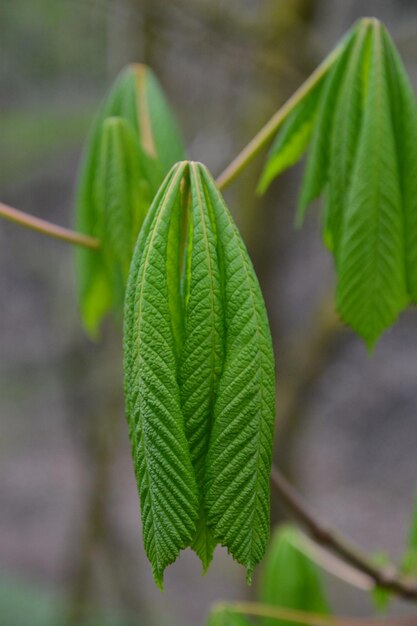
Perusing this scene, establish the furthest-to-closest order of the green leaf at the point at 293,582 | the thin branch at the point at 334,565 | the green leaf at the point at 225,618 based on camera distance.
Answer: the green leaf at the point at 293,582, the thin branch at the point at 334,565, the green leaf at the point at 225,618

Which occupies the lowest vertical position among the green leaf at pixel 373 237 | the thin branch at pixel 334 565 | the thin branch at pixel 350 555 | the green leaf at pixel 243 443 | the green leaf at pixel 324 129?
the thin branch at pixel 334 565

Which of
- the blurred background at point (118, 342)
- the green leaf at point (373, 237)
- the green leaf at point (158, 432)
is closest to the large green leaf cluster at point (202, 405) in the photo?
the green leaf at point (158, 432)

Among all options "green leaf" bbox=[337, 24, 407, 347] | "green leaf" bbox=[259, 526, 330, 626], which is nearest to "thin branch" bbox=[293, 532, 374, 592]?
"green leaf" bbox=[259, 526, 330, 626]

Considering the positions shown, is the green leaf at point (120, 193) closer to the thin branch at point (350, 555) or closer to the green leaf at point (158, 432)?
the green leaf at point (158, 432)

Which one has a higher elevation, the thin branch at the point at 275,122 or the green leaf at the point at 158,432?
A: the thin branch at the point at 275,122

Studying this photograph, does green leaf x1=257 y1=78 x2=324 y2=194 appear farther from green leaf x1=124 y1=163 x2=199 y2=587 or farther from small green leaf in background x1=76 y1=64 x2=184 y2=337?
green leaf x1=124 y1=163 x2=199 y2=587

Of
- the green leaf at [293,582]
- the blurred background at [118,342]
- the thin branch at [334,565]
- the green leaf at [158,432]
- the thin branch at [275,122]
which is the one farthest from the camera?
the blurred background at [118,342]

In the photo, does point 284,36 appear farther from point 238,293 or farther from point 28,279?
point 28,279

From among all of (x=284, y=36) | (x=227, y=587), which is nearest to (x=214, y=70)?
(x=284, y=36)
